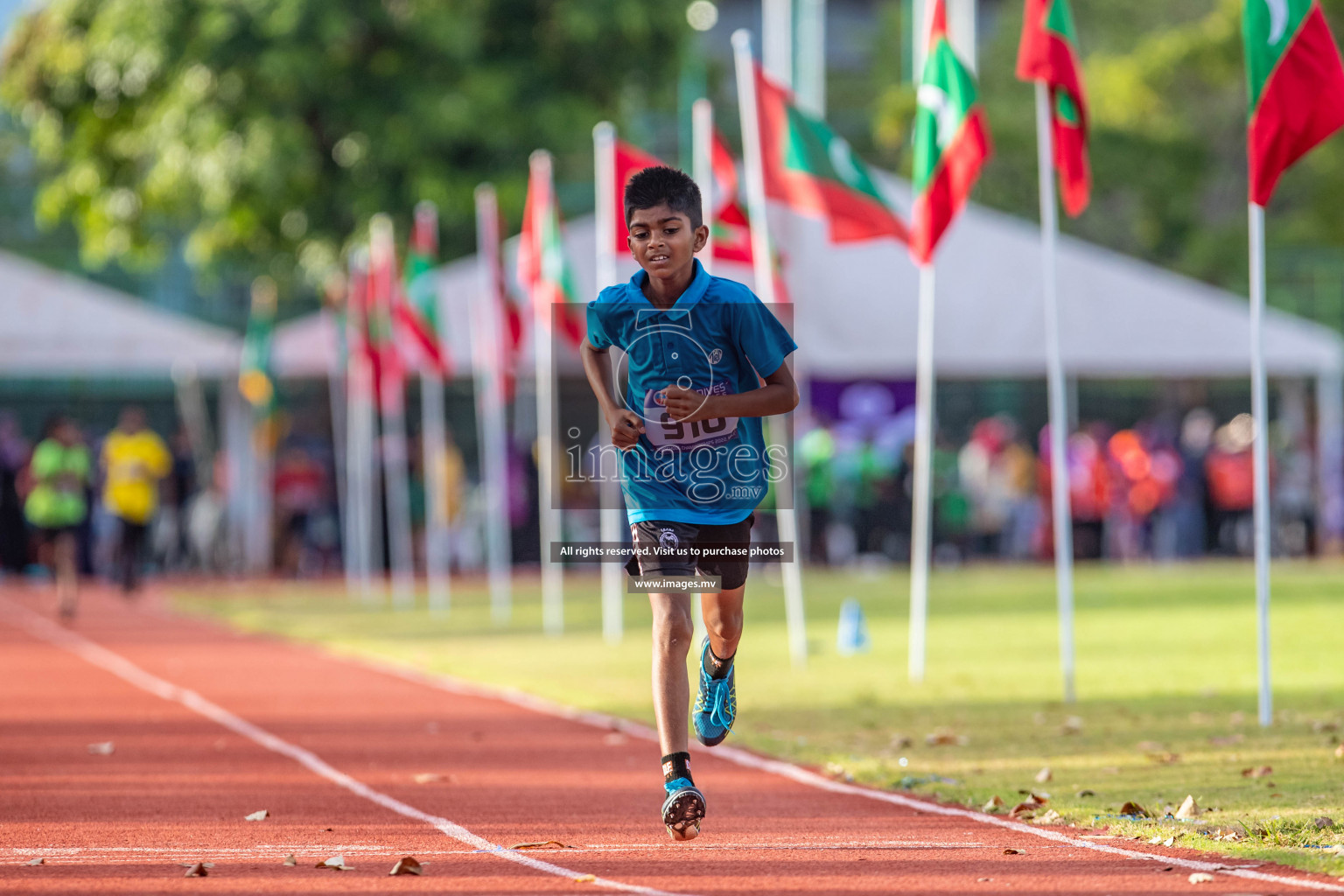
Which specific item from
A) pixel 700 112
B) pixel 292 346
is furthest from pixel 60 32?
pixel 700 112

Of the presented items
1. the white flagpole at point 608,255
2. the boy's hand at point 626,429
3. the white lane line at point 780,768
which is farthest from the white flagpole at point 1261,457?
the white flagpole at point 608,255

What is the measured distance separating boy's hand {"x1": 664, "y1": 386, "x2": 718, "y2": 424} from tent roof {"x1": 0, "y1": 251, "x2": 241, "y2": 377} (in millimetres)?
22364

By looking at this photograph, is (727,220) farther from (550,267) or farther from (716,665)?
(716,665)

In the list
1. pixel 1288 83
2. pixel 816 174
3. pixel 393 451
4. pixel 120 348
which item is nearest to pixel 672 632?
pixel 1288 83

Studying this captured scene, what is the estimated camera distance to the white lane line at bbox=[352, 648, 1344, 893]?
244 inches

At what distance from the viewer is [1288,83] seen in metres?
10.0

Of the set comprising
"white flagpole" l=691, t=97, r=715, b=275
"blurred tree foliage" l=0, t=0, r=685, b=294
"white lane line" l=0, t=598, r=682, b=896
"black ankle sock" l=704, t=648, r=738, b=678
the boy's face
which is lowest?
"white lane line" l=0, t=598, r=682, b=896

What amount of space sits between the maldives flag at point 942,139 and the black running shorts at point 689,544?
6119mm

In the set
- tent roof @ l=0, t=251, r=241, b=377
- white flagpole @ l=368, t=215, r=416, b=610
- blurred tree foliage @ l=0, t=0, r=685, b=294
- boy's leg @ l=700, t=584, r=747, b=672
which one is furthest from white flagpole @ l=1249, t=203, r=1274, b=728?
blurred tree foliage @ l=0, t=0, r=685, b=294

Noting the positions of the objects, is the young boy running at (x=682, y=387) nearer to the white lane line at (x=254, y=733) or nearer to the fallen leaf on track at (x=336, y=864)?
the white lane line at (x=254, y=733)

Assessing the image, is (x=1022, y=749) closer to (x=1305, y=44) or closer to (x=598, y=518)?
(x=1305, y=44)

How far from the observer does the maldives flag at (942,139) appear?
12.5 metres

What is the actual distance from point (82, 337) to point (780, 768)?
21325 mm

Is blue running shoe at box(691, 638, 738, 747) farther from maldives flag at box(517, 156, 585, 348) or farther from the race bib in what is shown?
maldives flag at box(517, 156, 585, 348)
